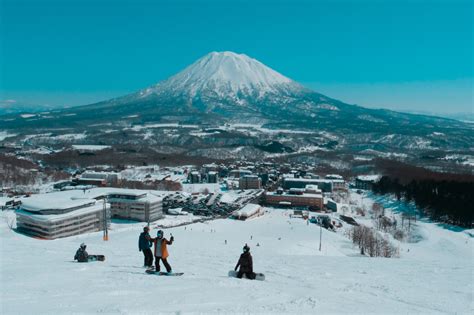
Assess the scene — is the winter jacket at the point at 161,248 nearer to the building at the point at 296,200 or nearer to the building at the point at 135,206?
the building at the point at 135,206

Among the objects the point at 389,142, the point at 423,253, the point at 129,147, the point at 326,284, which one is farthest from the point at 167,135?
the point at 326,284

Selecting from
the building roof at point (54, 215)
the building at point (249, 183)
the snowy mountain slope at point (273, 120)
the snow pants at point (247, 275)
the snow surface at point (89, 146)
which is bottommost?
the building at point (249, 183)

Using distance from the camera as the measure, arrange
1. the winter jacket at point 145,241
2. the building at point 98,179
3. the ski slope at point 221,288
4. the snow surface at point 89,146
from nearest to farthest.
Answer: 1. the ski slope at point 221,288
2. the winter jacket at point 145,241
3. the building at point 98,179
4. the snow surface at point 89,146

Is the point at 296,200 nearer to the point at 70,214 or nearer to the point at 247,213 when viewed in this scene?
the point at 247,213

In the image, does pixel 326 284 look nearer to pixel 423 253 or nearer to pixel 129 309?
pixel 129 309

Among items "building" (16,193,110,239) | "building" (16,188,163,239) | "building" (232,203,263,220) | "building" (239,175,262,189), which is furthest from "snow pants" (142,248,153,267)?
"building" (239,175,262,189)

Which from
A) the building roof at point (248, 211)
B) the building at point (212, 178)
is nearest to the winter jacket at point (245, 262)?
the building roof at point (248, 211)

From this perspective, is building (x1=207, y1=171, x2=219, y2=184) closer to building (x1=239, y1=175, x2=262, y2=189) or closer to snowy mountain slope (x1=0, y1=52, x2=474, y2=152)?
building (x1=239, y1=175, x2=262, y2=189)
